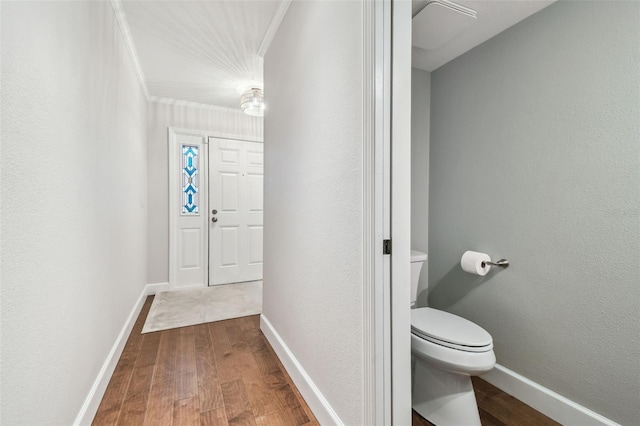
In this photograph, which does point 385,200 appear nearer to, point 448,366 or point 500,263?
point 448,366

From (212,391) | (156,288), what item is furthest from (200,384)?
(156,288)

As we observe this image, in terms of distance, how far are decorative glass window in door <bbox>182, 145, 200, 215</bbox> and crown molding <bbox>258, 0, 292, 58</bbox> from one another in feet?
5.80

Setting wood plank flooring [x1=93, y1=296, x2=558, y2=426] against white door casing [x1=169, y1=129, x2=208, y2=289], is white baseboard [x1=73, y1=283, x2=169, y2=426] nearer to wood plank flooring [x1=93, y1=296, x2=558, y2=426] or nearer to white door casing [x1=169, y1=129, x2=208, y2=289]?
wood plank flooring [x1=93, y1=296, x2=558, y2=426]

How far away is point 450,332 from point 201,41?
2650mm

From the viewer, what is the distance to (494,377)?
1.78 m

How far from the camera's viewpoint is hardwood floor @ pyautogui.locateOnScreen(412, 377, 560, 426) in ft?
4.79

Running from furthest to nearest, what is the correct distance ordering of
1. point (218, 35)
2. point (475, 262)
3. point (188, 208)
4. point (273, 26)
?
point (188, 208) < point (218, 35) < point (273, 26) < point (475, 262)

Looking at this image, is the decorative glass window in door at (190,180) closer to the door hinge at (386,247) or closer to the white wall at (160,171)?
the white wall at (160,171)

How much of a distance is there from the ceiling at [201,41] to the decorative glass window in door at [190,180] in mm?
735

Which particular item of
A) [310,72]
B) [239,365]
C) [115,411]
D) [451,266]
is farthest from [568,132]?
[115,411]

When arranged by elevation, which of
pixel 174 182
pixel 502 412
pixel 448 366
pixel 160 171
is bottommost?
pixel 502 412

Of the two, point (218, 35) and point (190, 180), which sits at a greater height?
point (218, 35)

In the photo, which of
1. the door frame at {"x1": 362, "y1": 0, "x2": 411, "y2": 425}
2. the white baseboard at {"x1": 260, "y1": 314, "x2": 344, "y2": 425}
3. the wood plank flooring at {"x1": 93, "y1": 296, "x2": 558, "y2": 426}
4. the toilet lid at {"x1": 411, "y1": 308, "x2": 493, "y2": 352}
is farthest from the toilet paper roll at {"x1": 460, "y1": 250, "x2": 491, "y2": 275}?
the white baseboard at {"x1": 260, "y1": 314, "x2": 344, "y2": 425}

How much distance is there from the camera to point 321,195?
1.41 meters
